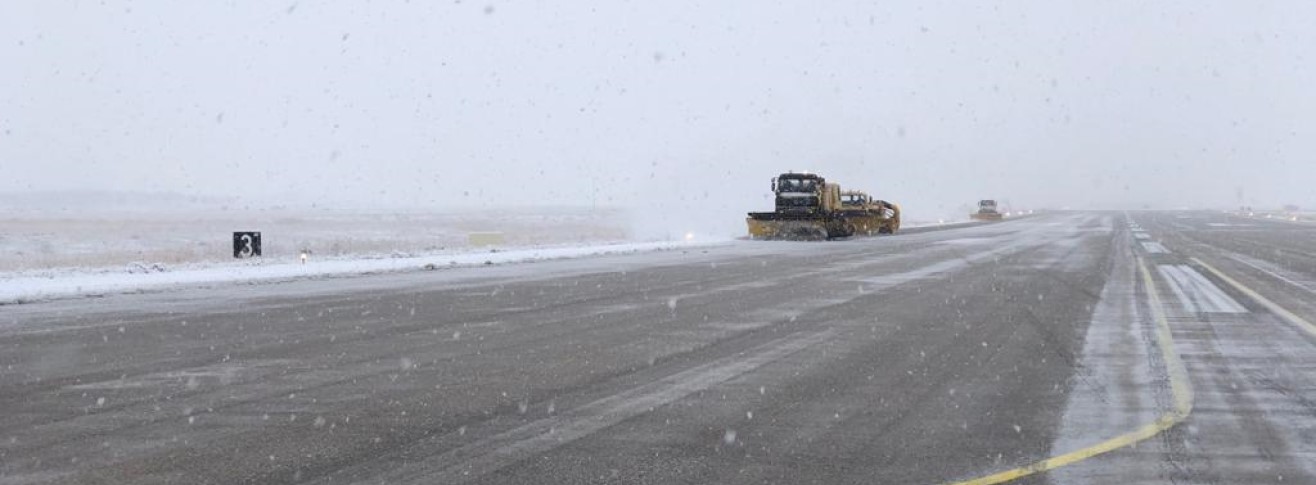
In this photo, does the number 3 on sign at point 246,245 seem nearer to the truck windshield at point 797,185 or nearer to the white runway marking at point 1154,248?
the truck windshield at point 797,185

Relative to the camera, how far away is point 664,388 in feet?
26.2

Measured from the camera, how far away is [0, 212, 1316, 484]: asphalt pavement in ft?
18.4

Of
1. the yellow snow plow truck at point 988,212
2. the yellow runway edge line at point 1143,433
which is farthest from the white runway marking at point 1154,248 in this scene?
the yellow snow plow truck at point 988,212

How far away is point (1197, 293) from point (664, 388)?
12.8 metres

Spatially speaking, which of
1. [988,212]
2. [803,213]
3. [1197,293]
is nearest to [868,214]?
[803,213]

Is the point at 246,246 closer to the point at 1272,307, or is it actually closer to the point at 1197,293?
the point at 1197,293

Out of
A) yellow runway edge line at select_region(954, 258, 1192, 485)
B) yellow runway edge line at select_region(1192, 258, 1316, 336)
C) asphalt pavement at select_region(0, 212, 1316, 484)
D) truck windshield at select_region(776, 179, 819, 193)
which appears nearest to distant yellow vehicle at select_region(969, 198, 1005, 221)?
truck windshield at select_region(776, 179, 819, 193)

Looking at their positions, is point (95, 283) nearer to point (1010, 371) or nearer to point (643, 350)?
point (643, 350)

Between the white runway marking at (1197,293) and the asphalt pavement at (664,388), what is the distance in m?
0.14

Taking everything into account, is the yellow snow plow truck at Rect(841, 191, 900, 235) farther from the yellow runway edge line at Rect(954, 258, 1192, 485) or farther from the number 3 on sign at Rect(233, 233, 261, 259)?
the yellow runway edge line at Rect(954, 258, 1192, 485)

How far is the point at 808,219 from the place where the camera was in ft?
135

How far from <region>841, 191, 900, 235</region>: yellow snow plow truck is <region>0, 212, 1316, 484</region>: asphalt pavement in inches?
1175

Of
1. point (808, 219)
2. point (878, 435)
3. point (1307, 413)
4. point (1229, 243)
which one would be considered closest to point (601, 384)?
point (878, 435)

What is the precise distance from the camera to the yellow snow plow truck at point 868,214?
46781 mm
